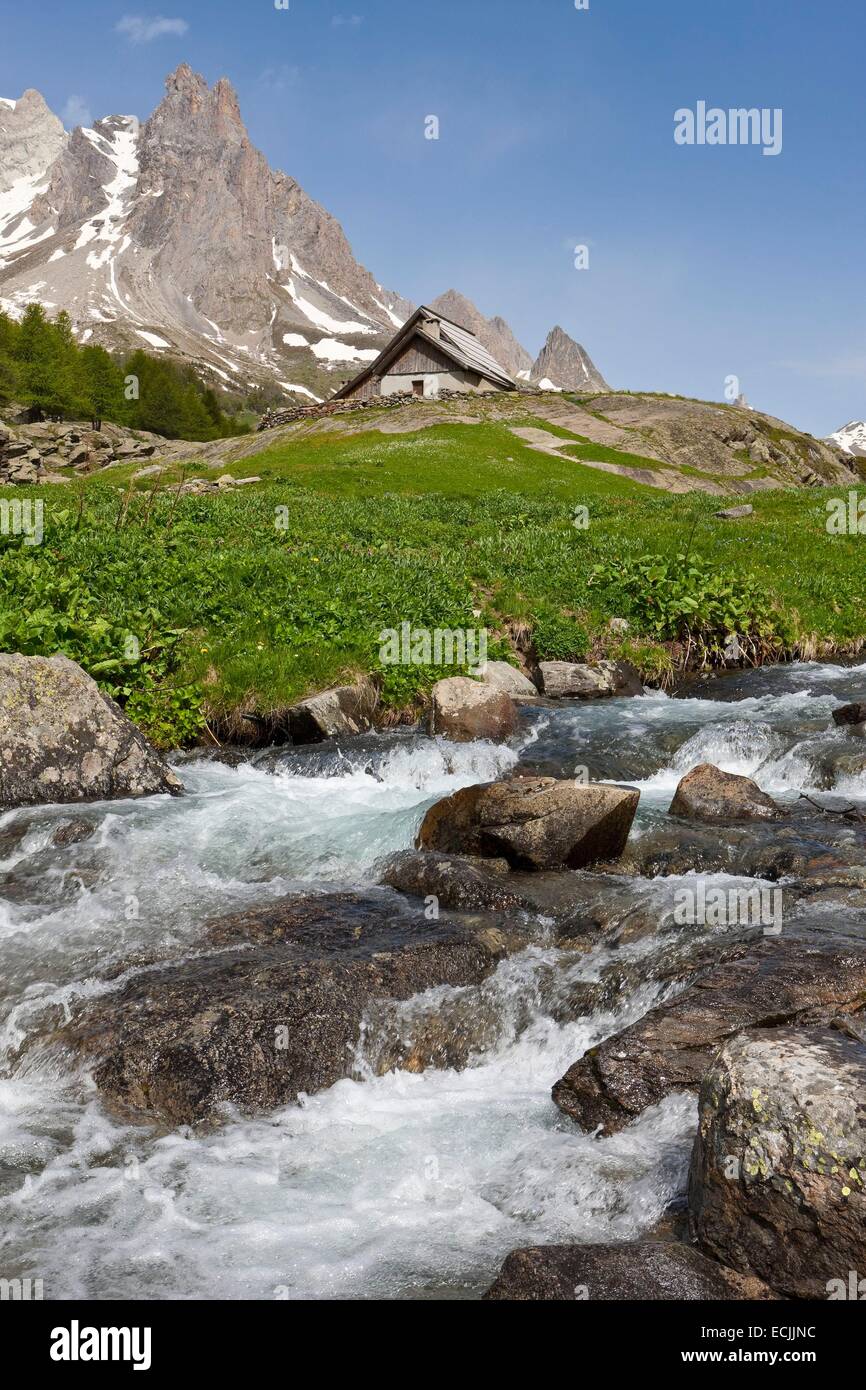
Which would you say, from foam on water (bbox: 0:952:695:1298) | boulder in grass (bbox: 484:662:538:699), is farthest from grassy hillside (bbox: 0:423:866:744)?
foam on water (bbox: 0:952:695:1298)

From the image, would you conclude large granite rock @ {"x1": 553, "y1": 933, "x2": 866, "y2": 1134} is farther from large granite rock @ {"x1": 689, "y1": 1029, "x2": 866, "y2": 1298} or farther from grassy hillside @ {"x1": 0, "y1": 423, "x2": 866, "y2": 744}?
grassy hillside @ {"x1": 0, "y1": 423, "x2": 866, "y2": 744}

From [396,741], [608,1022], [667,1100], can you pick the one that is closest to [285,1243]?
[667,1100]

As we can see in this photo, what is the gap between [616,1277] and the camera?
15.2 ft

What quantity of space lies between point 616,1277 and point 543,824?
6329mm

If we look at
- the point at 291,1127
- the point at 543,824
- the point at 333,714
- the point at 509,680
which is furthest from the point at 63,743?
the point at 509,680

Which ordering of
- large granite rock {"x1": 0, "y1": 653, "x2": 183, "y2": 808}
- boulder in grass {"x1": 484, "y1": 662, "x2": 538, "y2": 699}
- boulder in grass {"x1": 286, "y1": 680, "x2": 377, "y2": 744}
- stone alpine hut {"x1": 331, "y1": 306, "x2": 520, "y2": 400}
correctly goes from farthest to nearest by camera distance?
stone alpine hut {"x1": 331, "y1": 306, "x2": 520, "y2": 400}, boulder in grass {"x1": 484, "y1": 662, "x2": 538, "y2": 699}, boulder in grass {"x1": 286, "y1": 680, "x2": 377, "y2": 744}, large granite rock {"x1": 0, "y1": 653, "x2": 183, "y2": 808}

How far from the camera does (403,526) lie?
29625mm

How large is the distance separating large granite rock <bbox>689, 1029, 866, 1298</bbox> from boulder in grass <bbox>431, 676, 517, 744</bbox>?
10621mm

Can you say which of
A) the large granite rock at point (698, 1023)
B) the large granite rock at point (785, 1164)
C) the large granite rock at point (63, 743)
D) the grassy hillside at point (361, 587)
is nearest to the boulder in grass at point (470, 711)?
the grassy hillside at point (361, 587)

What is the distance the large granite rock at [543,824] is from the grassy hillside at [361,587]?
5721 mm

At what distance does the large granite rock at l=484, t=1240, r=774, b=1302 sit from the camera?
4605 mm

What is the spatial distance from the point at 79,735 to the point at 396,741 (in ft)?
Answer: 16.1

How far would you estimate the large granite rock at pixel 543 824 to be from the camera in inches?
423
